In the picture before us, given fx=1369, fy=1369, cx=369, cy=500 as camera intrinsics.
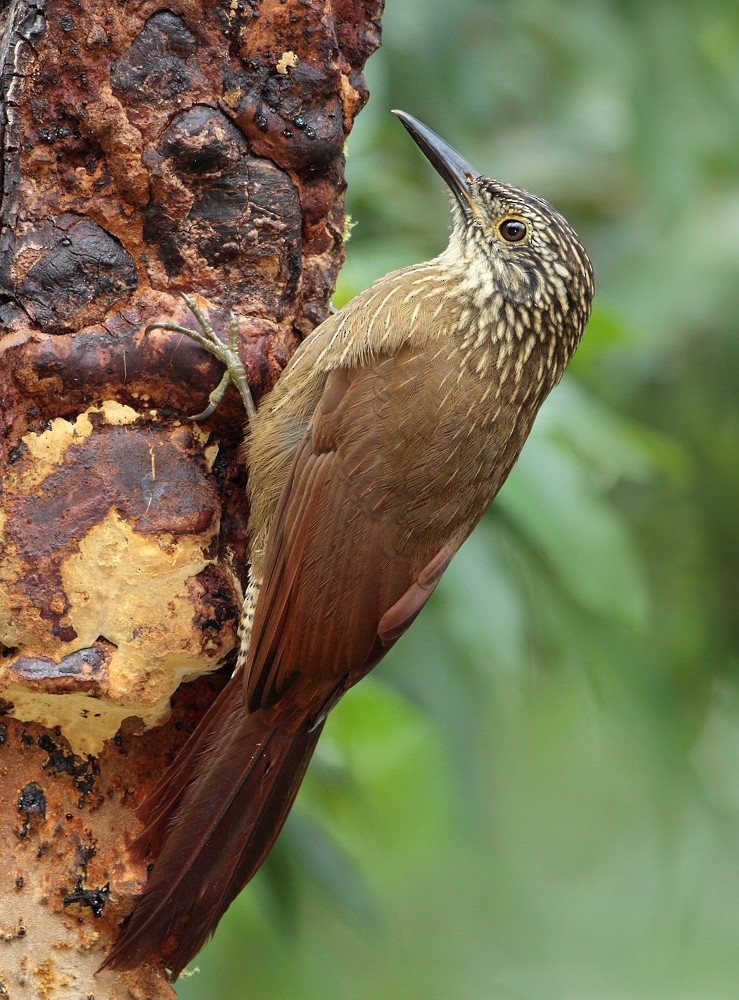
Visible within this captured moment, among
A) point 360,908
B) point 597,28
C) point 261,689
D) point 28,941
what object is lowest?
point 360,908

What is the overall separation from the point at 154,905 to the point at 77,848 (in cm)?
17

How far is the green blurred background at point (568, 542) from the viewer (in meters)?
3.51

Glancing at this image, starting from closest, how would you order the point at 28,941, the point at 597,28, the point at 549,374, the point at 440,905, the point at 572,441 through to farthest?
the point at 28,941, the point at 549,374, the point at 572,441, the point at 597,28, the point at 440,905

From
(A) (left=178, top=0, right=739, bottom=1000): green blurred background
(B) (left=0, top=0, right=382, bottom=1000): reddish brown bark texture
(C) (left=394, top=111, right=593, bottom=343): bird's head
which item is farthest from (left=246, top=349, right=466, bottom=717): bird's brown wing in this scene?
(A) (left=178, top=0, right=739, bottom=1000): green blurred background

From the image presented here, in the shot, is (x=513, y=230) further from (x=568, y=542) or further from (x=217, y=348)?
(x=217, y=348)

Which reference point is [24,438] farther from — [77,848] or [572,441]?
[572,441]

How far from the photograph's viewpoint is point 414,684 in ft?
13.0

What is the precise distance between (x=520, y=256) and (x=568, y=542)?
0.72 m

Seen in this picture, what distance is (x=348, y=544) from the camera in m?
2.66

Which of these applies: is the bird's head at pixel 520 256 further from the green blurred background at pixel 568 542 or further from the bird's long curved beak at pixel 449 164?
the green blurred background at pixel 568 542

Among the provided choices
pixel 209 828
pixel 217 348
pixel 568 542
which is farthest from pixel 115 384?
pixel 568 542

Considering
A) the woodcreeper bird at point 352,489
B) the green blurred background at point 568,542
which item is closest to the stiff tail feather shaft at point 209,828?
the woodcreeper bird at point 352,489

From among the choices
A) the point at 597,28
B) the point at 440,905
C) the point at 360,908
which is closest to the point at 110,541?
the point at 360,908

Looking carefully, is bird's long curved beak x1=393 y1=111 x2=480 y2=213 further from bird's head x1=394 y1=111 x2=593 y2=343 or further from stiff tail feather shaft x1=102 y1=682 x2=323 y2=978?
stiff tail feather shaft x1=102 y1=682 x2=323 y2=978
